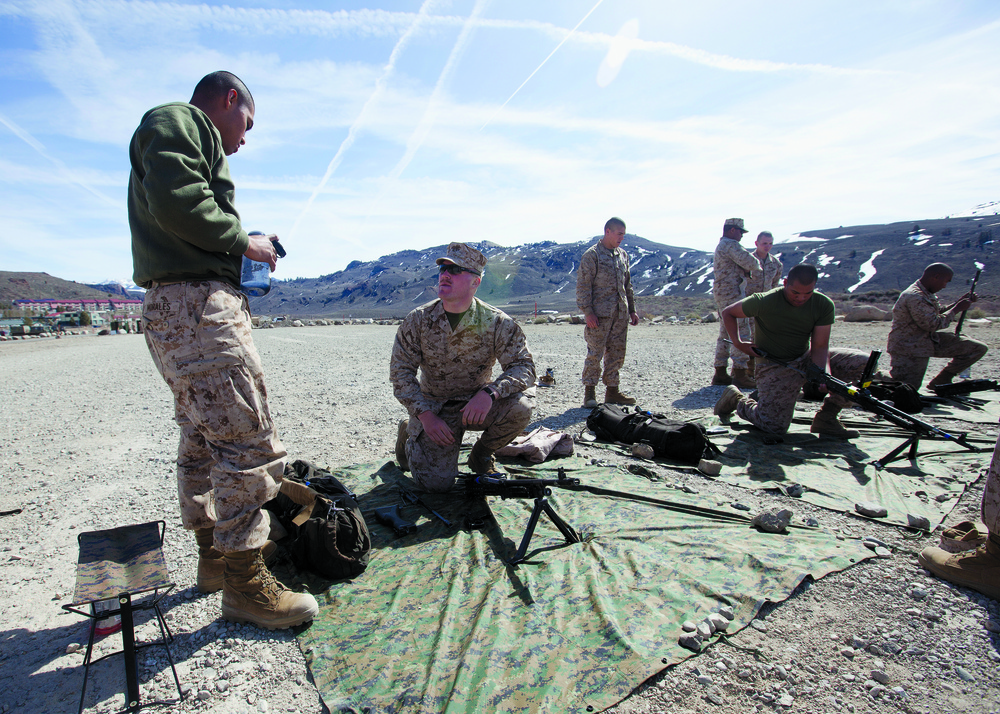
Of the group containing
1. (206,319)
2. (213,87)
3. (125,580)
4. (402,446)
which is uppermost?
(213,87)

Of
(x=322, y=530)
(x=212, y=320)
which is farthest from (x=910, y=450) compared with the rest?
(x=212, y=320)

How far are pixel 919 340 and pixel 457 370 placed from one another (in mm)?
6722

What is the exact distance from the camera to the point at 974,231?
62.7 metres

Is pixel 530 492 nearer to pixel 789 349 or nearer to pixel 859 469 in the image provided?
pixel 859 469

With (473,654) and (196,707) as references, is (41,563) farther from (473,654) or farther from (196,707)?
(473,654)

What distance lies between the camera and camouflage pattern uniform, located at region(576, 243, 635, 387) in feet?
23.5

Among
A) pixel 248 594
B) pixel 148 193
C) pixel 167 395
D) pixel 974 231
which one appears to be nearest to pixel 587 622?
pixel 248 594

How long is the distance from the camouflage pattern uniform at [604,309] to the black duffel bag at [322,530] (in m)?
4.73

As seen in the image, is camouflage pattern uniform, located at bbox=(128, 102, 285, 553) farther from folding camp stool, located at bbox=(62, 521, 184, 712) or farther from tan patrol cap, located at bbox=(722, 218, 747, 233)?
tan patrol cap, located at bbox=(722, 218, 747, 233)

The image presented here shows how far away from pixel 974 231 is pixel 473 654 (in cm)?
8681

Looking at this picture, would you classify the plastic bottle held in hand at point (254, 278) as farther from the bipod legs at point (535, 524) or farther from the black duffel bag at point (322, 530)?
the bipod legs at point (535, 524)

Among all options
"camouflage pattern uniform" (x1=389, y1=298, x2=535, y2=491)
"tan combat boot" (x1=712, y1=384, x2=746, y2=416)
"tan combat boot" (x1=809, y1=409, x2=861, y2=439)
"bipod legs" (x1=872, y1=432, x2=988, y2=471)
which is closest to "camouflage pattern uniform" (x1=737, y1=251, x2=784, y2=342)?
"tan combat boot" (x1=712, y1=384, x2=746, y2=416)

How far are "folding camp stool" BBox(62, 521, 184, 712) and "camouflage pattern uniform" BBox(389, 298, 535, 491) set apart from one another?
6.34ft

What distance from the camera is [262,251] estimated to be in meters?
2.40
